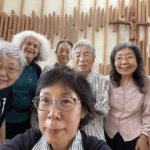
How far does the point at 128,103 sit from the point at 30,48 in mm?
1367

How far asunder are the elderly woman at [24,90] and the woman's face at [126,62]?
1044mm

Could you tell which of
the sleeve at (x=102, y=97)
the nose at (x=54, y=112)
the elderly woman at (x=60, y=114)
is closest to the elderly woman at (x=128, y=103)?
the sleeve at (x=102, y=97)

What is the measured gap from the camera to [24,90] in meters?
1.58

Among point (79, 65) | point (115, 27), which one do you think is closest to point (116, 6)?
point (115, 27)

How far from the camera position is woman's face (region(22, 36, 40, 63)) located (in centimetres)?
176

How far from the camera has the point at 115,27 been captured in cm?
360

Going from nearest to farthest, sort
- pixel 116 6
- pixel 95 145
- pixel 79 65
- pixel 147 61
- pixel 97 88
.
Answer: pixel 95 145 < pixel 97 88 < pixel 79 65 < pixel 147 61 < pixel 116 6

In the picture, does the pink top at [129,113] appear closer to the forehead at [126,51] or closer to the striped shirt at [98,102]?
the striped shirt at [98,102]

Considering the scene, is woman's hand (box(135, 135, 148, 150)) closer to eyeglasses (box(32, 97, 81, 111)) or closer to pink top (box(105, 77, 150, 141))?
pink top (box(105, 77, 150, 141))

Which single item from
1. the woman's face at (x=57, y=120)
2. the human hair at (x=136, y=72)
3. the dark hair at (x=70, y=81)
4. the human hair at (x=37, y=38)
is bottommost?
the woman's face at (x=57, y=120)

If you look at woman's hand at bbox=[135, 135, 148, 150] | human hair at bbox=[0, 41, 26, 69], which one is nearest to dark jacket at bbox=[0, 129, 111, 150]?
human hair at bbox=[0, 41, 26, 69]

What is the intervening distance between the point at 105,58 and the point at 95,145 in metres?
2.92

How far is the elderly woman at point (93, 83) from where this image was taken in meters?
1.32

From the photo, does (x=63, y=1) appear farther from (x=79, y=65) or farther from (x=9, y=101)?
(x=9, y=101)
